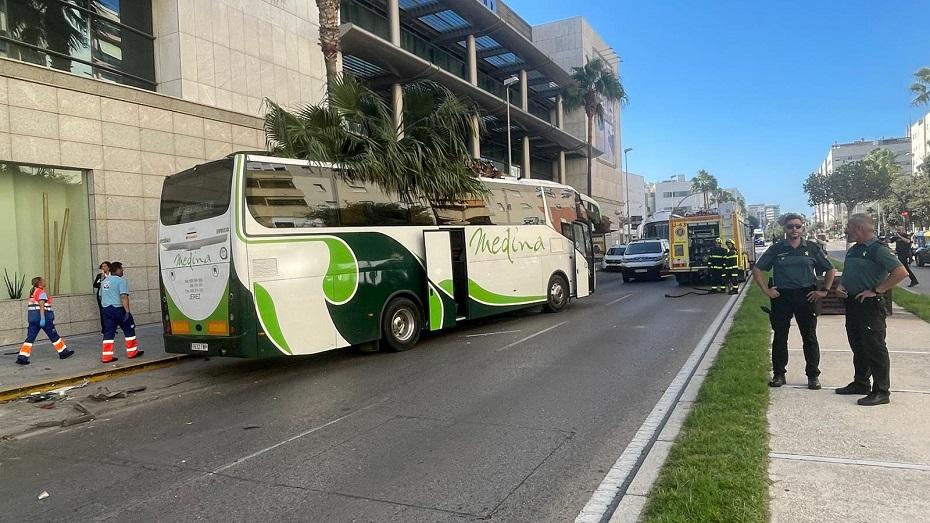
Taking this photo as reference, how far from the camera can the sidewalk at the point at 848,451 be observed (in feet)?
11.7

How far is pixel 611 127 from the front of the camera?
6138 cm

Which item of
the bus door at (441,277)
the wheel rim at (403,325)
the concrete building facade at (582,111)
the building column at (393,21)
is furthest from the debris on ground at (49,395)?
the concrete building facade at (582,111)

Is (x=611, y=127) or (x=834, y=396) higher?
(x=611, y=127)

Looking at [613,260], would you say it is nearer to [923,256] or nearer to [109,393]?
[923,256]

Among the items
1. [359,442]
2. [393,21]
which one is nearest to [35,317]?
[359,442]

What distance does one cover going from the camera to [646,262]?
25500 millimetres

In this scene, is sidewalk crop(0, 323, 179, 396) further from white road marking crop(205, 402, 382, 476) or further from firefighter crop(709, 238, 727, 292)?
firefighter crop(709, 238, 727, 292)

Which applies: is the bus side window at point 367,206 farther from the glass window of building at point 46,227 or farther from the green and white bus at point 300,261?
the glass window of building at point 46,227

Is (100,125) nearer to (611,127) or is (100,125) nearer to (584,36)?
(584,36)

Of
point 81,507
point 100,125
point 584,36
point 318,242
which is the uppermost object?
point 584,36

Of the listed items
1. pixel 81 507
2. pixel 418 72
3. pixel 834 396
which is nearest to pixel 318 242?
pixel 81 507

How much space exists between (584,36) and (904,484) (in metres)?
53.1

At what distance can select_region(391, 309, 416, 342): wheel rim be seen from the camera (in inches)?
425

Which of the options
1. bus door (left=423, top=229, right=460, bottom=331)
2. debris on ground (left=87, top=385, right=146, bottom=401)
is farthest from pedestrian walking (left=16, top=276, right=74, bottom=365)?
bus door (left=423, top=229, right=460, bottom=331)
